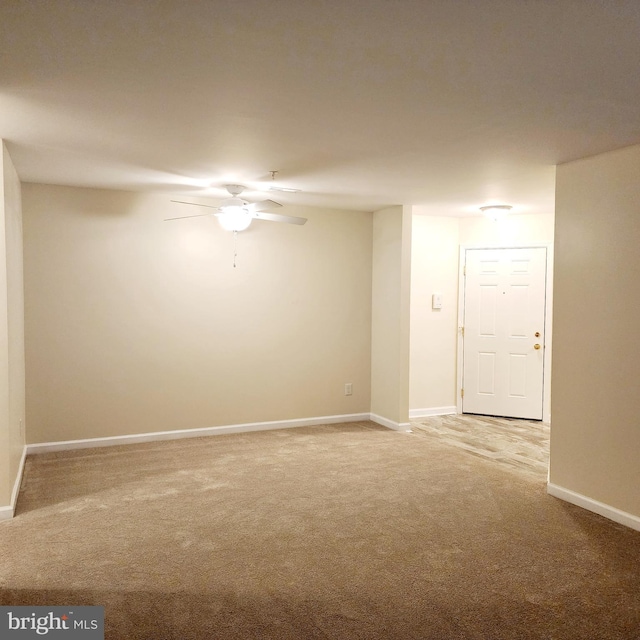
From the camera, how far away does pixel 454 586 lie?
9.11 feet

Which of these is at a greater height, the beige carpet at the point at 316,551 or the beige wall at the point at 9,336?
the beige wall at the point at 9,336

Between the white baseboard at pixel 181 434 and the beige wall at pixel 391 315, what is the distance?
492 millimetres

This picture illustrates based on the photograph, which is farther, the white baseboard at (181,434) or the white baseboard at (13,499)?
the white baseboard at (181,434)

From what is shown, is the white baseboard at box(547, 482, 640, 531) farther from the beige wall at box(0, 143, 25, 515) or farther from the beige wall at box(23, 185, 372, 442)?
the beige wall at box(0, 143, 25, 515)

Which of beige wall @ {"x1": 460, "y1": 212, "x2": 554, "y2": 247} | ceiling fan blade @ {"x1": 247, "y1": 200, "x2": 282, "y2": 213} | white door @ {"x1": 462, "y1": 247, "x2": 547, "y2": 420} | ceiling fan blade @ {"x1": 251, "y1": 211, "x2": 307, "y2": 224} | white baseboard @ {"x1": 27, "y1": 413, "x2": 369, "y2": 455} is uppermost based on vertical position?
beige wall @ {"x1": 460, "y1": 212, "x2": 554, "y2": 247}

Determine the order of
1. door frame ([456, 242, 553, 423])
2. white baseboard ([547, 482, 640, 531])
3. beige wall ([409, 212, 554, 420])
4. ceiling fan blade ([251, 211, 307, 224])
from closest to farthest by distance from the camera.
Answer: white baseboard ([547, 482, 640, 531]) → ceiling fan blade ([251, 211, 307, 224]) → door frame ([456, 242, 553, 423]) → beige wall ([409, 212, 554, 420])

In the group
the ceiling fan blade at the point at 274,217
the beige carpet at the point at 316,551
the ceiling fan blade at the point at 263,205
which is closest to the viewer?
the beige carpet at the point at 316,551

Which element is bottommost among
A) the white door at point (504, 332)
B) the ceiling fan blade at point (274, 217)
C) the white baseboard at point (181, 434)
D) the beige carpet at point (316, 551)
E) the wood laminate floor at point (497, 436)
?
the beige carpet at point (316, 551)

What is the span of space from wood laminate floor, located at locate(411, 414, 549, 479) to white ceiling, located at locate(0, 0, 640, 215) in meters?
2.45

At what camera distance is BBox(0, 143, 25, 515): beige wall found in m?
3.54

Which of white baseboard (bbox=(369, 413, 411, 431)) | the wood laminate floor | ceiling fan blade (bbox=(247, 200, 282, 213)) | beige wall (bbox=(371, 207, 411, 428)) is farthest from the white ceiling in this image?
white baseboard (bbox=(369, 413, 411, 431))

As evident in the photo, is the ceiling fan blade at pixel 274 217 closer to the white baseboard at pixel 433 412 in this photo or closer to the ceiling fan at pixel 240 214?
the ceiling fan at pixel 240 214

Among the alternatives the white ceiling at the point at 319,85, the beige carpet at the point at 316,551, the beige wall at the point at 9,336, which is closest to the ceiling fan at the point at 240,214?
the white ceiling at the point at 319,85

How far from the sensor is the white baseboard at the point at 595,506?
3.49 m
